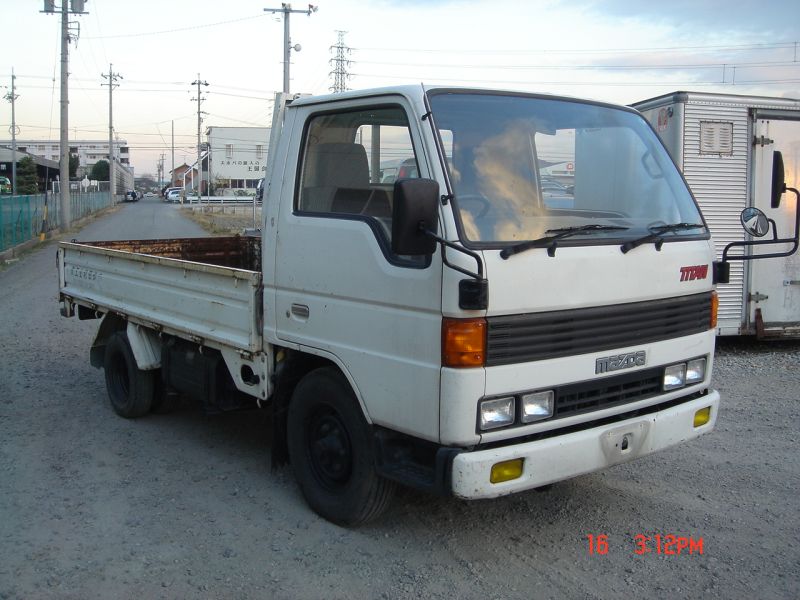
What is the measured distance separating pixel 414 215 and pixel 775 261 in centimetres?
707

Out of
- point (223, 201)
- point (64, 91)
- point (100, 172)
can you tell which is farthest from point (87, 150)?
point (64, 91)

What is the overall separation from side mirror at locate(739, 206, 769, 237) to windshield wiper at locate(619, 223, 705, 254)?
35 cm

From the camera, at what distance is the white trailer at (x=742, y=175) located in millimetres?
8906

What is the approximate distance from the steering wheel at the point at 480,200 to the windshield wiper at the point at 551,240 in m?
0.26

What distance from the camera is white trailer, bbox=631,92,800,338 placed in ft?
29.2

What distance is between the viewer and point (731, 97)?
8.95 m

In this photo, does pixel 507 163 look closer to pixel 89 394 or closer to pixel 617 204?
pixel 617 204

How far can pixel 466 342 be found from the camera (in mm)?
3551

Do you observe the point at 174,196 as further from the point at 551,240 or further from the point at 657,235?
the point at 551,240

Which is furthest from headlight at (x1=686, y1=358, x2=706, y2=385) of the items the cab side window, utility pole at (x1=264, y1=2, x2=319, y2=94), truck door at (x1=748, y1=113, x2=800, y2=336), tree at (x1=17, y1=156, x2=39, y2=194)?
tree at (x1=17, y1=156, x2=39, y2=194)

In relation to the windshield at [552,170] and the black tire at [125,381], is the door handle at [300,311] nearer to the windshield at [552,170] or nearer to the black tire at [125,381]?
the windshield at [552,170]

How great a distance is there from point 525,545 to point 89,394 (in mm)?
4998

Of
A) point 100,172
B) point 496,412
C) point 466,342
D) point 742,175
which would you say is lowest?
point 496,412
